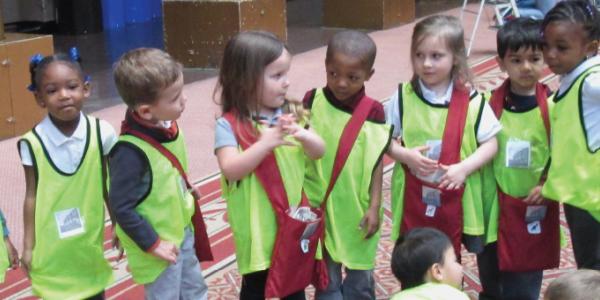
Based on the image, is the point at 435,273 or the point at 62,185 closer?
the point at 435,273

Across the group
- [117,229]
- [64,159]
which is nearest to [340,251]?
[117,229]

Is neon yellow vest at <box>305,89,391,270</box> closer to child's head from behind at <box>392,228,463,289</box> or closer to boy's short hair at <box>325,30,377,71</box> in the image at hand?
boy's short hair at <box>325,30,377,71</box>

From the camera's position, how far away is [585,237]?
130 inches

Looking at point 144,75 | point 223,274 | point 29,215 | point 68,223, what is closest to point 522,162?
point 144,75

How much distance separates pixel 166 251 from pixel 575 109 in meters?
1.43

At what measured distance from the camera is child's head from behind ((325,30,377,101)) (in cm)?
310

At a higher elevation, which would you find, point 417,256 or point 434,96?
point 434,96

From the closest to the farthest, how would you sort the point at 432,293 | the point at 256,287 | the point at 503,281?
the point at 432,293
the point at 256,287
the point at 503,281

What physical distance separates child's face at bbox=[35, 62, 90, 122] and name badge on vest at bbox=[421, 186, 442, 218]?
4.01 feet

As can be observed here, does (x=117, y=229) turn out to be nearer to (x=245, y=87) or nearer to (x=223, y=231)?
(x=245, y=87)

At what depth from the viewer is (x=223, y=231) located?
4691 mm

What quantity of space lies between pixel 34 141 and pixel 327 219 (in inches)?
39.9

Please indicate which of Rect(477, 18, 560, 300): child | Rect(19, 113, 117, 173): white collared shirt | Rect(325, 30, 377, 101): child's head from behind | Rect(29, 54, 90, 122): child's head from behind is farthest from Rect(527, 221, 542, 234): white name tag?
Rect(29, 54, 90, 122): child's head from behind

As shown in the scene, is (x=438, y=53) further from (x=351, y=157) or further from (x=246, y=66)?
(x=246, y=66)
